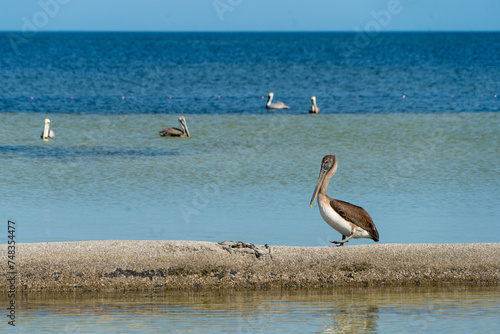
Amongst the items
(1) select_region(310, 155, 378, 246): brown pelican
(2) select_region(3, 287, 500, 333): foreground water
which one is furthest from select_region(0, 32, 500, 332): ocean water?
(1) select_region(310, 155, 378, 246): brown pelican

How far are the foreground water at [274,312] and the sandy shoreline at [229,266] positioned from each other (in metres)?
0.14

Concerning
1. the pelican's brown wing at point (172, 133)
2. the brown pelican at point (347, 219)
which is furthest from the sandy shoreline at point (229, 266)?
the pelican's brown wing at point (172, 133)

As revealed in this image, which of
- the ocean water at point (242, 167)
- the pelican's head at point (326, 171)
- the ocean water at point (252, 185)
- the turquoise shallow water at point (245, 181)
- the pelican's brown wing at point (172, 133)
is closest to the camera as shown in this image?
the ocean water at point (252, 185)

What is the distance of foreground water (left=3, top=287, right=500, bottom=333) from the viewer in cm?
737

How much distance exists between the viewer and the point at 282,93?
52875mm

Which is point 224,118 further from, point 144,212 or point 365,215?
point 365,215

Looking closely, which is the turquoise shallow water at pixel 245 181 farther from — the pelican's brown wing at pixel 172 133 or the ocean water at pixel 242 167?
the pelican's brown wing at pixel 172 133

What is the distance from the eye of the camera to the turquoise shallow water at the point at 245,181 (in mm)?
12430

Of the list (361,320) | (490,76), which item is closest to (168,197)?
(361,320)

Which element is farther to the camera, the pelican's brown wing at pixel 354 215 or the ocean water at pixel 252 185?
the pelican's brown wing at pixel 354 215

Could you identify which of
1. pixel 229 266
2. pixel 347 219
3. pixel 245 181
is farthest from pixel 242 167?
pixel 229 266

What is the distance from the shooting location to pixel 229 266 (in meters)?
8.63

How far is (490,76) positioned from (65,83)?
3089cm

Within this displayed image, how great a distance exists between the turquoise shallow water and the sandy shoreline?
2615mm
